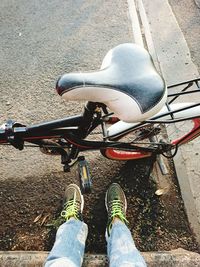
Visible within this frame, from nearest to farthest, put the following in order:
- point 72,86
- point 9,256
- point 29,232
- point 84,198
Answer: point 72,86 → point 9,256 → point 29,232 → point 84,198

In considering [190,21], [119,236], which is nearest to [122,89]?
[119,236]

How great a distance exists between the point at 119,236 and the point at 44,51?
8.75 feet

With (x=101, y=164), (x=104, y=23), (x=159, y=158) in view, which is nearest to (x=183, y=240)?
(x=159, y=158)

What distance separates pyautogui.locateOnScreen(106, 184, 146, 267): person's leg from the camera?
2211 mm

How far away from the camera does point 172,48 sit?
416cm

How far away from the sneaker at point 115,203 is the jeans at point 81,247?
63 mm

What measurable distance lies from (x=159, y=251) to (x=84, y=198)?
793 millimetres

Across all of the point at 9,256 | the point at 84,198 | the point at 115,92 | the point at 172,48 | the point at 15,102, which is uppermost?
the point at 172,48

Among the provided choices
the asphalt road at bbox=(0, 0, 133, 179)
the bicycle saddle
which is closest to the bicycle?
the bicycle saddle

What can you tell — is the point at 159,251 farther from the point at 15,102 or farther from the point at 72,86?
the point at 15,102

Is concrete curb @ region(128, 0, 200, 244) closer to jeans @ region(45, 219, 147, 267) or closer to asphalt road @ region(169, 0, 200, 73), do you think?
asphalt road @ region(169, 0, 200, 73)

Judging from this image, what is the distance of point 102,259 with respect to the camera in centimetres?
253

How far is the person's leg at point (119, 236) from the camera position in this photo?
2211 mm

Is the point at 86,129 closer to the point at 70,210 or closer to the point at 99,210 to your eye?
the point at 70,210
